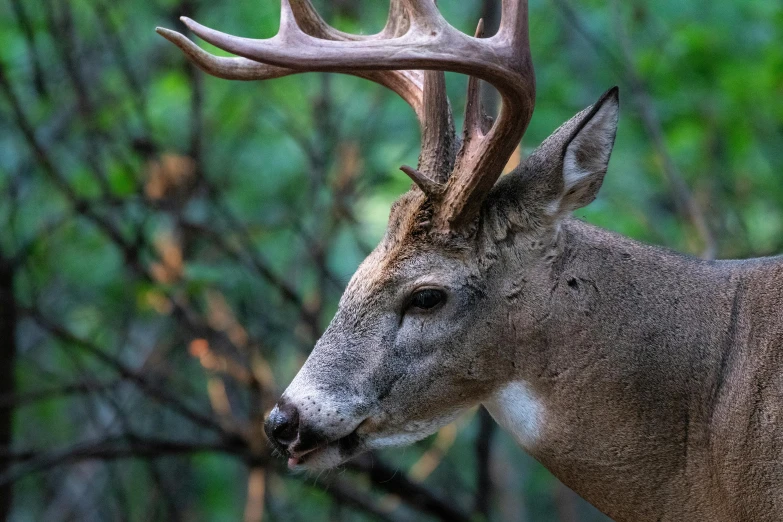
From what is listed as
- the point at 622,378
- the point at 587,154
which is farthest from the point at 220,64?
the point at 622,378

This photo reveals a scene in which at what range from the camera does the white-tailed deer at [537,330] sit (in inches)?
131

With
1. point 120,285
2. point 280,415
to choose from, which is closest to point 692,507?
point 280,415

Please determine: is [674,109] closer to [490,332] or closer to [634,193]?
[634,193]

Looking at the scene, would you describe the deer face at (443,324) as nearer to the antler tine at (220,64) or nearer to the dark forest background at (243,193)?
the antler tine at (220,64)

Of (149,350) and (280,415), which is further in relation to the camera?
(149,350)

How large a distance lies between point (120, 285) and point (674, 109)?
200 inches

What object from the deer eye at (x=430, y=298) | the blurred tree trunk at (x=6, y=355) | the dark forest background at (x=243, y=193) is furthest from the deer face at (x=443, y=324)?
the blurred tree trunk at (x=6, y=355)

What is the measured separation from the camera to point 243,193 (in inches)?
368

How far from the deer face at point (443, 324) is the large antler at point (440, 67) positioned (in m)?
0.13

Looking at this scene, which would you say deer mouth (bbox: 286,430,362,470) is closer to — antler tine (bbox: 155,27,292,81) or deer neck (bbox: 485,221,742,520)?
deer neck (bbox: 485,221,742,520)

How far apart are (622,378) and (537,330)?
1.08 ft

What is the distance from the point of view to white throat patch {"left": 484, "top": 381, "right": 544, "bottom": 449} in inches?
137

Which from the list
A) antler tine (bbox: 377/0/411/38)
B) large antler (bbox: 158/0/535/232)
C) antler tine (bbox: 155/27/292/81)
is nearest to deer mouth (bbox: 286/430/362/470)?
large antler (bbox: 158/0/535/232)

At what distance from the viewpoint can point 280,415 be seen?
11.3 ft
